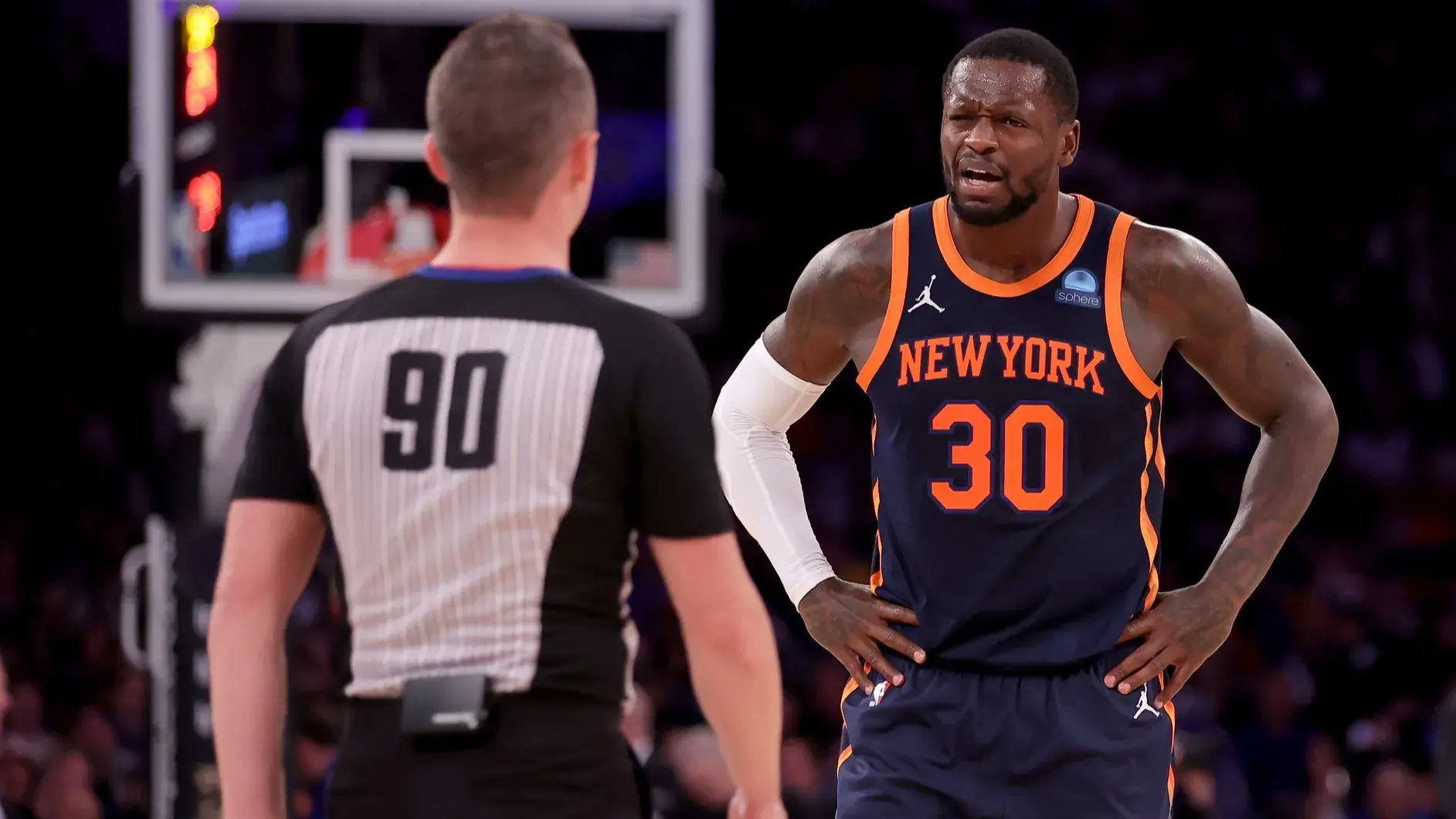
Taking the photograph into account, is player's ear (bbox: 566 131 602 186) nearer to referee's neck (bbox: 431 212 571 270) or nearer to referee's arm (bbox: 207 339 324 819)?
referee's neck (bbox: 431 212 571 270)

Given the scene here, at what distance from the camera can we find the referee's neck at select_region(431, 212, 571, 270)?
274 centimetres

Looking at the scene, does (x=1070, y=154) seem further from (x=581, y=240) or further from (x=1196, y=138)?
(x=1196, y=138)

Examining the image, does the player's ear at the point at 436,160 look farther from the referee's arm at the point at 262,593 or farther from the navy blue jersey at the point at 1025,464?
the navy blue jersey at the point at 1025,464

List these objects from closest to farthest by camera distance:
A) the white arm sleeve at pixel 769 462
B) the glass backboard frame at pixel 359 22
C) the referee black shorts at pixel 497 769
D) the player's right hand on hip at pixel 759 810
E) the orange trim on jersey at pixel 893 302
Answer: the referee black shorts at pixel 497 769 < the player's right hand on hip at pixel 759 810 < the orange trim on jersey at pixel 893 302 < the white arm sleeve at pixel 769 462 < the glass backboard frame at pixel 359 22

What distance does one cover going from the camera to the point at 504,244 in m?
2.75

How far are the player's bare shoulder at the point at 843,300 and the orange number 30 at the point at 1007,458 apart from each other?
0.28 m

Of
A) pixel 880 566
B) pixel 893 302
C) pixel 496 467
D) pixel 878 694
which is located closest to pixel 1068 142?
pixel 893 302

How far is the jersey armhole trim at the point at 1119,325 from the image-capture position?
3720mm

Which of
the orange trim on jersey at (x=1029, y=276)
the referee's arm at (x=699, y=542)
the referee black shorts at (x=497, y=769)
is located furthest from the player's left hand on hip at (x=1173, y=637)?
the referee black shorts at (x=497, y=769)

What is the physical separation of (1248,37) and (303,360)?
37.8 feet

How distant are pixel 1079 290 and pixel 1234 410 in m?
0.37

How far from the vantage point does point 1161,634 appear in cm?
371

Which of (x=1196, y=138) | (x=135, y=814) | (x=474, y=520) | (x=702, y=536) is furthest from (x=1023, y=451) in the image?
(x=1196, y=138)

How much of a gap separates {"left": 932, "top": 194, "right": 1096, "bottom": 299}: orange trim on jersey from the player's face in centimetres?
9
